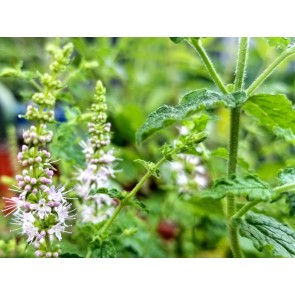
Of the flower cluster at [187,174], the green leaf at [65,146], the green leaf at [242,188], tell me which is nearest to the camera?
the green leaf at [242,188]

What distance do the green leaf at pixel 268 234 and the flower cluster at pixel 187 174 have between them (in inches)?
10.8

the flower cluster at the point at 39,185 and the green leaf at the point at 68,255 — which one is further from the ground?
the flower cluster at the point at 39,185

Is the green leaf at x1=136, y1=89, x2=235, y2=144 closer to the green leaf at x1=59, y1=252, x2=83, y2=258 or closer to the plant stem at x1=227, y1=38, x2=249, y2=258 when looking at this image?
the plant stem at x1=227, y1=38, x2=249, y2=258

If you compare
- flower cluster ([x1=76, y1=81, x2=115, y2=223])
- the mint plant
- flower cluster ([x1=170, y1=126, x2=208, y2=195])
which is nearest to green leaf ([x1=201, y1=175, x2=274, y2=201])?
the mint plant

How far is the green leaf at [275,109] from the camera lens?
522mm

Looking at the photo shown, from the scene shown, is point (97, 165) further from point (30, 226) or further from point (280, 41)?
point (280, 41)

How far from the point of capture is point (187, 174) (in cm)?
87

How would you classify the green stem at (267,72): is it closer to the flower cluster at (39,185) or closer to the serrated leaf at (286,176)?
the serrated leaf at (286,176)

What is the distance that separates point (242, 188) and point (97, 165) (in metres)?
0.17

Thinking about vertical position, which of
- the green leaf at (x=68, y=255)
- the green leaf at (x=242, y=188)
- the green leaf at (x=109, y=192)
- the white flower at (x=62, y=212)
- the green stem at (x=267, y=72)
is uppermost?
the green stem at (x=267, y=72)

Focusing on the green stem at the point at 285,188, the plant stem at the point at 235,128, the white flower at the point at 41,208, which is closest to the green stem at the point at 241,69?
the plant stem at the point at 235,128

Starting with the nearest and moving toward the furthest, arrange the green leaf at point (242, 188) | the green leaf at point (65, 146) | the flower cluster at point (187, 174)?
the green leaf at point (242, 188), the green leaf at point (65, 146), the flower cluster at point (187, 174)
